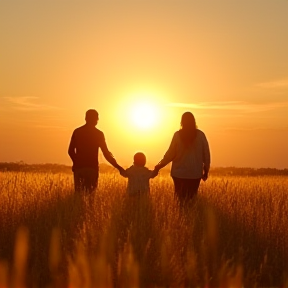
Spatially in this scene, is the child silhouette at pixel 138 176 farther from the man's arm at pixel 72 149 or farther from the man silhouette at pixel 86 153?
the man's arm at pixel 72 149

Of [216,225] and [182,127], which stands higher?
[182,127]

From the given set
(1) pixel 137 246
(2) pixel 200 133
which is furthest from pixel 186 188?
(1) pixel 137 246

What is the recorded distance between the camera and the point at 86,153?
1208cm

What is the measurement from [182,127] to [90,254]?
162 inches

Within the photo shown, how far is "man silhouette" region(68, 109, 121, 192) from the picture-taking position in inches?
475

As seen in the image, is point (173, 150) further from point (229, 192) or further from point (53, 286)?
point (53, 286)

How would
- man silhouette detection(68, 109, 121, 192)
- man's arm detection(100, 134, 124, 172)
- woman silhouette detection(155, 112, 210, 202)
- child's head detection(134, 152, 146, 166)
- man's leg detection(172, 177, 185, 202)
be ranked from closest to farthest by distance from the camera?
woman silhouette detection(155, 112, 210, 202), man's leg detection(172, 177, 185, 202), child's head detection(134, 152, 146, 166), man silhouette detection(68, 109, 121, 192), man's arm detection(100, 134, 124, 172)

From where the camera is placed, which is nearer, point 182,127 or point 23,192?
point 182,127

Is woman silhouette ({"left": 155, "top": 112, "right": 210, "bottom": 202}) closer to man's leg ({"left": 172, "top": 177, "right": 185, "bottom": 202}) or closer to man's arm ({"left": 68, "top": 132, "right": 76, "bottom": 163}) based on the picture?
man's leg ({"left": 172, "top": 177, "right": 185, "bottom": 202})

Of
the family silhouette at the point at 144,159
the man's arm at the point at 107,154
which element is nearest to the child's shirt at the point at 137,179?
the family silhouette at the point at 144,159

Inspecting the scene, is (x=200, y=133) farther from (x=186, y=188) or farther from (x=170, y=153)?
(x=186, y=188)

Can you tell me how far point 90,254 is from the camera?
7242 mm

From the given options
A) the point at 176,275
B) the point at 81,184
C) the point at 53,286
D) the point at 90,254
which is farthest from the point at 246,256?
the point at 81,184

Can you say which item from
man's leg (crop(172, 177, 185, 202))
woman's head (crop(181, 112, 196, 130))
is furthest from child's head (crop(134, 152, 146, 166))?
woman's head (crop(181, 112, 196, 130))
